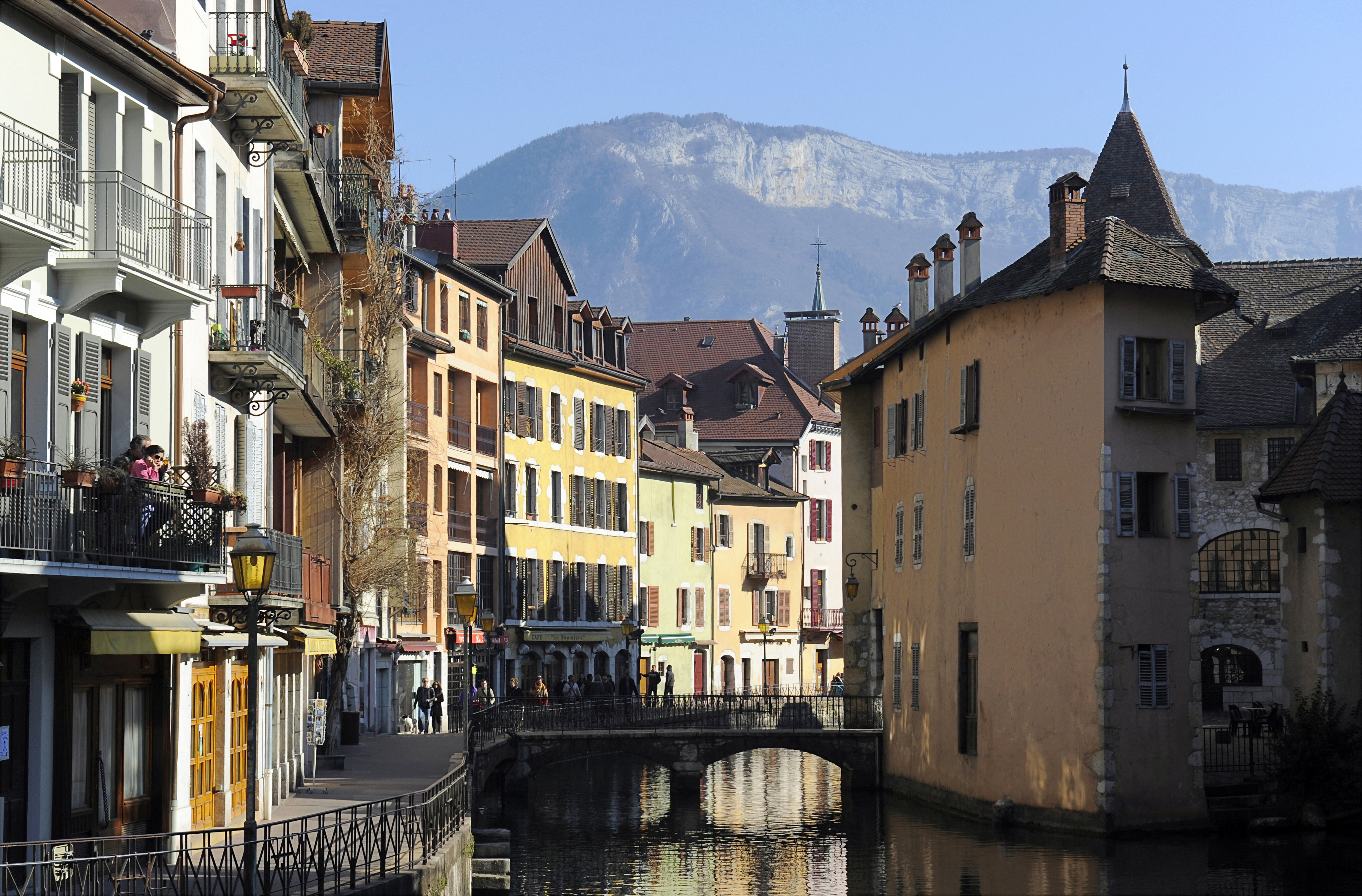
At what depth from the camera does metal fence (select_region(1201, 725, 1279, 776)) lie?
128 ft

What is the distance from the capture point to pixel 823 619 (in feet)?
302

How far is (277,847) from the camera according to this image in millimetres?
19609

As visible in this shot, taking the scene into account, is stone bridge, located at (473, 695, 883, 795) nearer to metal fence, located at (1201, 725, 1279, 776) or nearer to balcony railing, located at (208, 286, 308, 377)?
metal fence, located at (1201, 725, 1279, 776)

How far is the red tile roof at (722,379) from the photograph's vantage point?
92.2 m

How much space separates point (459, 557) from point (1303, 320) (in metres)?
28.0

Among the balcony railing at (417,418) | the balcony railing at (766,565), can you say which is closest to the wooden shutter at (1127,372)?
the balcony railing at (417,418)

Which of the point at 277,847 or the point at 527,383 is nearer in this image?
the point at 277,847

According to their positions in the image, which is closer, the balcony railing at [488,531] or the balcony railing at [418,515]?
the balcony railing at [418,515]

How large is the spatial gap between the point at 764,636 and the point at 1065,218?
4909 centimetres

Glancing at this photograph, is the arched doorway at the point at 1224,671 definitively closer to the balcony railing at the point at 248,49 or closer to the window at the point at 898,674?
the window at the point at 898,674

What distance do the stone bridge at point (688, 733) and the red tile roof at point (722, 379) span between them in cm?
3873

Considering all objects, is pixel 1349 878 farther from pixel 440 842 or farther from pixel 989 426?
pixel 440 842

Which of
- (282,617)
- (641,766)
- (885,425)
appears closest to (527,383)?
(641,766)

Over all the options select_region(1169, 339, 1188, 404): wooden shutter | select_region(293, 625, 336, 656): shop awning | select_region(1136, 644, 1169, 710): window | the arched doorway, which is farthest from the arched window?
select_region(293, 625, 336, 656): shop awning
